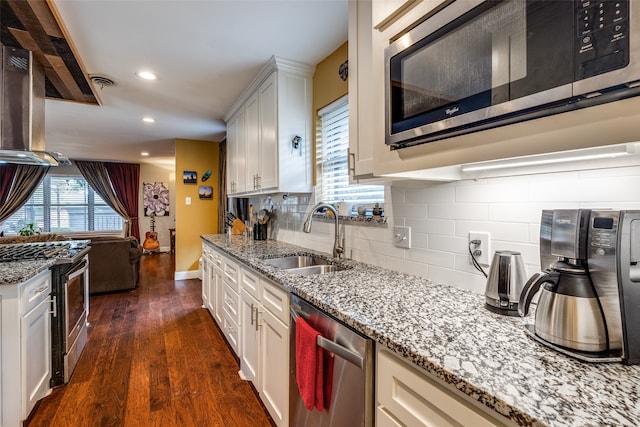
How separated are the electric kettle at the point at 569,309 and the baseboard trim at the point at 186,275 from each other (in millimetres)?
5147

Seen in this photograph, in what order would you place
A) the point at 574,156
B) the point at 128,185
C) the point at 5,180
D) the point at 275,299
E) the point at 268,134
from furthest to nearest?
the point at 128,185, the point at 5,180, the point at 268,134, the point at 275,299, the point at 574,156

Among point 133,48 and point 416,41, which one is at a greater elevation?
point 133,48

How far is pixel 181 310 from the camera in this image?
3.69 m

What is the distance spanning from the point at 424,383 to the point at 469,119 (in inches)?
27.2

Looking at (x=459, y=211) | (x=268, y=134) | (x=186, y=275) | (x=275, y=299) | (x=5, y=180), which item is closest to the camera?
(x=459, y=211)

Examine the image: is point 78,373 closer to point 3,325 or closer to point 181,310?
point 3,325

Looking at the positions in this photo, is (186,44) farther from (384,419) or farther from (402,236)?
(384,419)

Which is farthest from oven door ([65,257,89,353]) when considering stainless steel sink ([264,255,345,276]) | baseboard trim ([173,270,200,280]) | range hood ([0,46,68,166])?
baseboard trim ([173,270,200,280])

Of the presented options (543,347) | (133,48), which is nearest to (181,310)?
(133,48)

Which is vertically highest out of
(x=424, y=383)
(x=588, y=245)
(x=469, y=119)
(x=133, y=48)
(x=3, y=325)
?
(x=133, y=48)

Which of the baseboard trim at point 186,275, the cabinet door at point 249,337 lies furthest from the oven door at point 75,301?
the baseboard trim at point 186,275

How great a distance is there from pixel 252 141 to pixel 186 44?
100 cm

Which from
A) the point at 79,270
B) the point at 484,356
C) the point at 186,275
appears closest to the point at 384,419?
the point at 484,356

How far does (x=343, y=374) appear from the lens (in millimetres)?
1072
